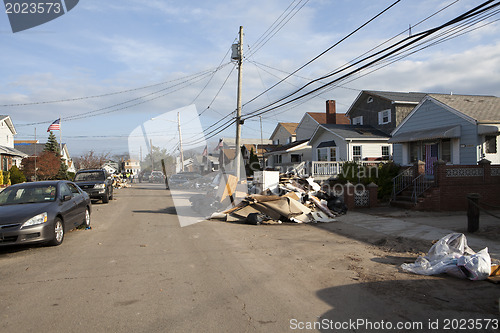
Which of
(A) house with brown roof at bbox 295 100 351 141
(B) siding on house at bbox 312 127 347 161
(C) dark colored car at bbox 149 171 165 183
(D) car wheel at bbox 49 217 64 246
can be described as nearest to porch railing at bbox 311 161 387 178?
(B) siding on house at bbox 312 127 347 161

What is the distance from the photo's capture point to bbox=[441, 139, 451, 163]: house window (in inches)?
739

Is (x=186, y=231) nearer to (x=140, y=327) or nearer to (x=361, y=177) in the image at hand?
(x=140, y=327)

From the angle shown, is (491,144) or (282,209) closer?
(282,209)

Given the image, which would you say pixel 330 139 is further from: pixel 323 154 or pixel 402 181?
pixel 402 181

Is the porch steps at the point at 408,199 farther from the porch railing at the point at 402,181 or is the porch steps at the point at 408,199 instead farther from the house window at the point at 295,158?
the house window at the point at 295,158

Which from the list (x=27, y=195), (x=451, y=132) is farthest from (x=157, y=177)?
(x=27, y=195)

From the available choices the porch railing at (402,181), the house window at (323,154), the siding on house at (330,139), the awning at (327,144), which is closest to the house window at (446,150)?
the porch railing at (402,181)

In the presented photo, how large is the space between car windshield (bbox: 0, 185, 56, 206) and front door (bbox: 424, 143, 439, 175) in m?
18.0

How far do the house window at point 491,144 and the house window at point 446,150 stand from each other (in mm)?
1738

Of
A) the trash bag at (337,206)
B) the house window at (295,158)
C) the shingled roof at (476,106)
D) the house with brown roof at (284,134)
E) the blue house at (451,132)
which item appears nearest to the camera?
the trash bag at (337,206)

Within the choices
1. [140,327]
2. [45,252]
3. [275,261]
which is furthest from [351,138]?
[140,327]

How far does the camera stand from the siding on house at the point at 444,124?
1717cm

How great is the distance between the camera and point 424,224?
39.0 feet

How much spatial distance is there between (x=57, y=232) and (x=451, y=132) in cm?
1748
